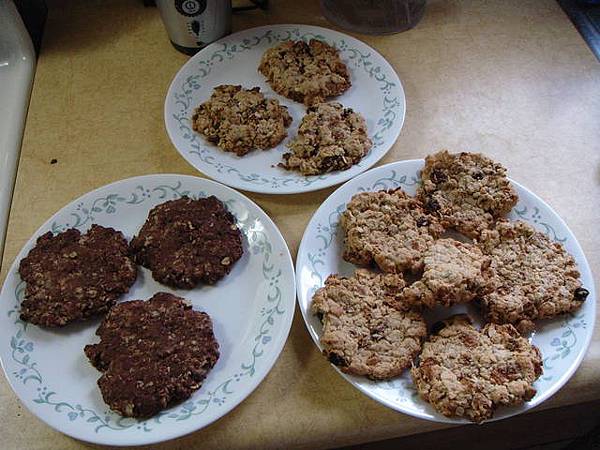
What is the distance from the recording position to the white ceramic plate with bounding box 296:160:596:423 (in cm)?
81

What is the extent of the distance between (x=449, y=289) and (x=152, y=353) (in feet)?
1.45

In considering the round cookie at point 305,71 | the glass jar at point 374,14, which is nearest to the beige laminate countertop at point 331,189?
the glass jar at point 374,14

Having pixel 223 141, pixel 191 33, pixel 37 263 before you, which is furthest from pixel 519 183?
pixel 37 263

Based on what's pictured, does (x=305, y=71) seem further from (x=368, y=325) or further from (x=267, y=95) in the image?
(x=368, y=325)

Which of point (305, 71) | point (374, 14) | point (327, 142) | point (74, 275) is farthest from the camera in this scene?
point (374, 14)

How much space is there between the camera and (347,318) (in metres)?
0.86

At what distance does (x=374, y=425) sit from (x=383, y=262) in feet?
0.81

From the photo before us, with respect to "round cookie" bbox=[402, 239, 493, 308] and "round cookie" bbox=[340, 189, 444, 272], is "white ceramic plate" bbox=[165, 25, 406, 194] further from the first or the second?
"round cookie" bbox=[402, 239, 493, 308]

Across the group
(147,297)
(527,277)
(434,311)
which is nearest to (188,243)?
(147,297)

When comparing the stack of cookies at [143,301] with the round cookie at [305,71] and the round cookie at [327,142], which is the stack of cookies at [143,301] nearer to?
the round cookie at [327,142]

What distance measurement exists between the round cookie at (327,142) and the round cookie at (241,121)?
45 millimetres

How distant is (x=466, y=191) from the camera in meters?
1.00

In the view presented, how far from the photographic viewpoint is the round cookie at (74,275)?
2.88 ft

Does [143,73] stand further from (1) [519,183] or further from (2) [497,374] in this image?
(2) [497,374]
